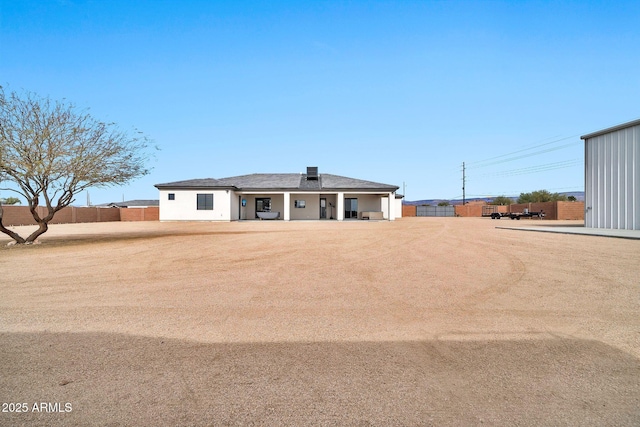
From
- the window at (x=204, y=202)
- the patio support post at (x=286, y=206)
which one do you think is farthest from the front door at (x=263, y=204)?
the window at (x=204, y=202)

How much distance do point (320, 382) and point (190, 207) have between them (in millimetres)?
27840

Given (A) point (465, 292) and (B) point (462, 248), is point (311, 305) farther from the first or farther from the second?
(B) point (462, 248)

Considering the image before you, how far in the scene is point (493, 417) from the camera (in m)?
2.33

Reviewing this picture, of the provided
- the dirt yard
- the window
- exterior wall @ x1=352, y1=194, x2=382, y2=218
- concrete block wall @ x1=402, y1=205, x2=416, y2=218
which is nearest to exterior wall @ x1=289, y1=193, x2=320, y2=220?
exterior wall @ x1=352, y1=194, x2=382, y2=218

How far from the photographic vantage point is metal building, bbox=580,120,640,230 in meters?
15.4

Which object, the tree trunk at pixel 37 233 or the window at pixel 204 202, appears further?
the window at pixel 204 202

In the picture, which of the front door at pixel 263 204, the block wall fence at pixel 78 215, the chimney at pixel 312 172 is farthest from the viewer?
the chimney at pixel 312 172

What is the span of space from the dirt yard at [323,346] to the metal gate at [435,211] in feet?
147

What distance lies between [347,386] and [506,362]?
1.44m

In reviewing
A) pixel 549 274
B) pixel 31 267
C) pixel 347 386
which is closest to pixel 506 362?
pixel 347 386

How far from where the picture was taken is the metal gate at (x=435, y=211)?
168 feet

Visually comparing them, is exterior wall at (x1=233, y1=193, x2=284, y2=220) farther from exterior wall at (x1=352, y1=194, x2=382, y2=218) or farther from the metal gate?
the metal gate

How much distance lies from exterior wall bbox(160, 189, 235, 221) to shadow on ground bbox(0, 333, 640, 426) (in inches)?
996

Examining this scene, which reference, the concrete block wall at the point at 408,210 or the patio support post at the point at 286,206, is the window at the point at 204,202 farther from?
the concrete block wall at the point at 408,210
